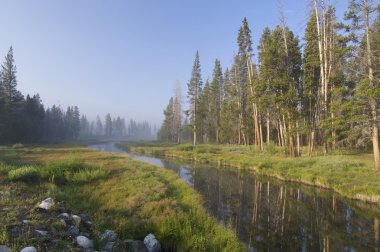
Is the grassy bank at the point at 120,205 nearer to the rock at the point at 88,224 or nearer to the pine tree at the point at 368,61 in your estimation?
the rock at the point at 88,224

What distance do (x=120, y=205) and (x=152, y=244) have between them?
356cm

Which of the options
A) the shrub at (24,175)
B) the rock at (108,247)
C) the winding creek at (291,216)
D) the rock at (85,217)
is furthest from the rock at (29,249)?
the shrub at (24,175)

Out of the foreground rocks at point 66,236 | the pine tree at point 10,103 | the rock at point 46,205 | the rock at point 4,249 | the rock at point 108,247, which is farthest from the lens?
the pine tree at point 10,103

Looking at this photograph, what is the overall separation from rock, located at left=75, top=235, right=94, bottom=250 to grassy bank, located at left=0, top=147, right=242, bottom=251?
91 centimetres

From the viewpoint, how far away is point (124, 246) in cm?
629

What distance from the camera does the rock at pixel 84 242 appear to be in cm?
568

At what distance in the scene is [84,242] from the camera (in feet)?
18.9

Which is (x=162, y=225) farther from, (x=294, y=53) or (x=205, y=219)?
(x=294, y=53)

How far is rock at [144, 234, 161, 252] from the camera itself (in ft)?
21.5

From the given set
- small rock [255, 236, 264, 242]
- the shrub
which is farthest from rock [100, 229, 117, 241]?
the shrub

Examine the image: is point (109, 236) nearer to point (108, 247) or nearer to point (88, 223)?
point (108, 247)

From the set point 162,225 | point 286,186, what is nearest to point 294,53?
point 286,186

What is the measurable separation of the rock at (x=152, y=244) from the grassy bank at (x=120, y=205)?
33 cm

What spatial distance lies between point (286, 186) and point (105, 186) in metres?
12.3
